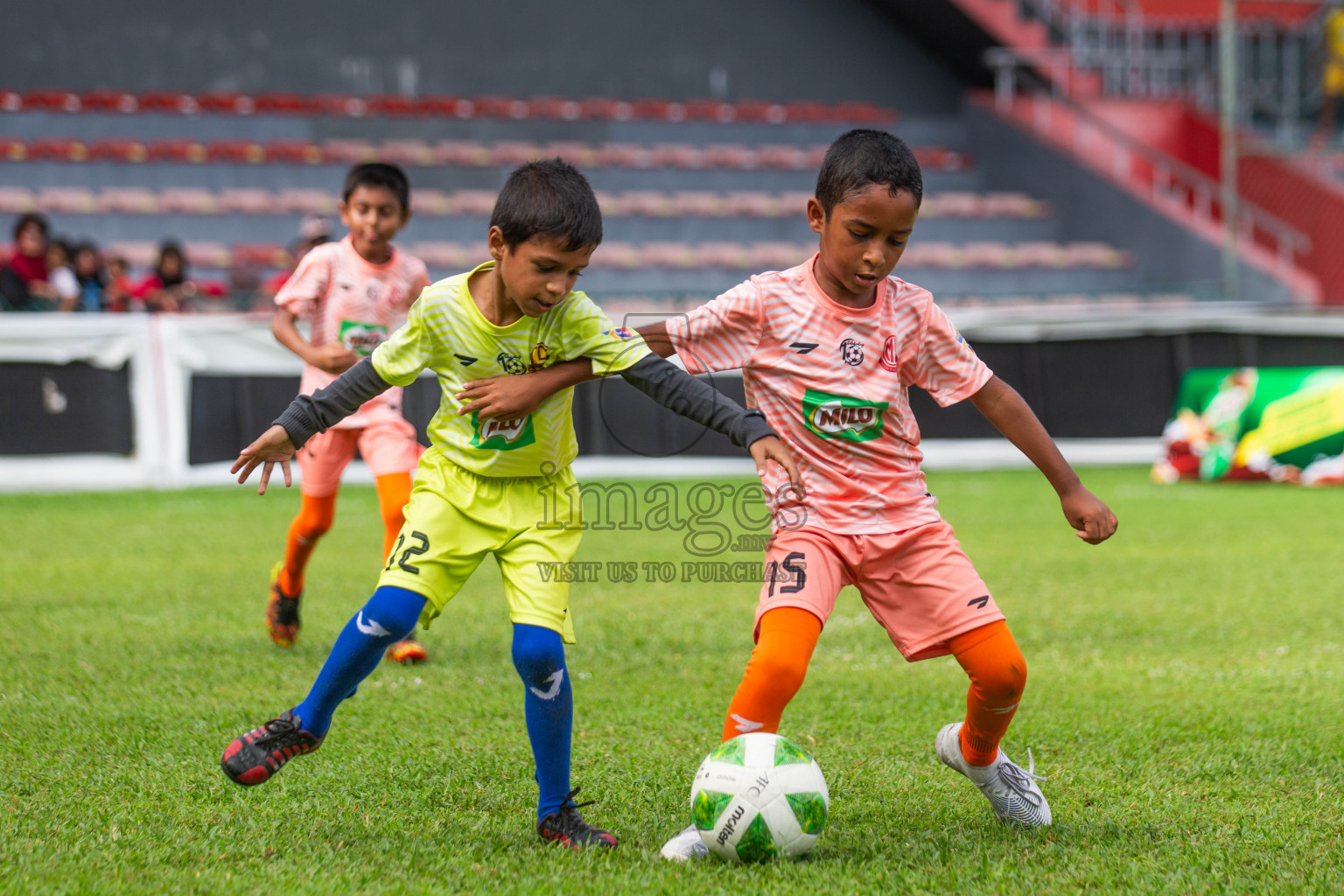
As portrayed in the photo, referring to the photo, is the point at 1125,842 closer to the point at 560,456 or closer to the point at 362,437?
the point at 560,456

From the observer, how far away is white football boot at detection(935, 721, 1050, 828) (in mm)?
3066

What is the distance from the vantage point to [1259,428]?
12.0m

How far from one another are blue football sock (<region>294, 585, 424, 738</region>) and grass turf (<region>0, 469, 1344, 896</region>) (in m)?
0.28

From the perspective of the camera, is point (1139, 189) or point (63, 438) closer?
point (63, 438)

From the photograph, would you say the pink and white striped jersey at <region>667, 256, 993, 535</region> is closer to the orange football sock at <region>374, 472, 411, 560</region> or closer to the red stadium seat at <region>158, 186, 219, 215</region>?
the orange football sock at <region>374, 472, 411, 560</region>

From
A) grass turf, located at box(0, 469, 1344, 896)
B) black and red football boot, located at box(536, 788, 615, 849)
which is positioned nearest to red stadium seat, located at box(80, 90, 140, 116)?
grass turf, located at box(0, 469, 1344, 896)

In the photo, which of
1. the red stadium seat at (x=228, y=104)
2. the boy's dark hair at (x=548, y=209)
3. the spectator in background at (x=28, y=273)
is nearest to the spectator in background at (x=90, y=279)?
the spectator in background at (x=28, y=273)

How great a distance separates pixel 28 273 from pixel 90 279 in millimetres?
613

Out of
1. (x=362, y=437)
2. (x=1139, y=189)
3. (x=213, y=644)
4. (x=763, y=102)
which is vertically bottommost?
(x=213, y=644)

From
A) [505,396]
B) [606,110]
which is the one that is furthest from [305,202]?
[505,396]

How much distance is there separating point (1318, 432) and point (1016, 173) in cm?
970

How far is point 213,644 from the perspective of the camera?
527 centimetres

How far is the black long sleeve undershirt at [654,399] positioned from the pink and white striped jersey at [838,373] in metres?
0.14

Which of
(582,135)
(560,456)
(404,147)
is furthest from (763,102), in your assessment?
(560,456)
